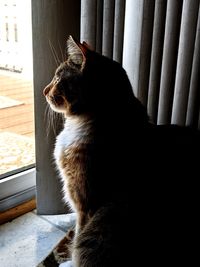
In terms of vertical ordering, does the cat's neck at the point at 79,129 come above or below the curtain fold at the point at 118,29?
below

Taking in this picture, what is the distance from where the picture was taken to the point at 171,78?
1238mm

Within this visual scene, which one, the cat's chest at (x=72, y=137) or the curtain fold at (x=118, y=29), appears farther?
the curtain fold at (x=118, y=29)

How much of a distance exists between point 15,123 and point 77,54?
1.43m

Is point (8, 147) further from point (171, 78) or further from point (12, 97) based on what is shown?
point (171, 78)

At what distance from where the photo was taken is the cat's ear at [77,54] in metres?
0.94

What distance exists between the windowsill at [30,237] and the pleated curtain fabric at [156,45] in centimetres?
65

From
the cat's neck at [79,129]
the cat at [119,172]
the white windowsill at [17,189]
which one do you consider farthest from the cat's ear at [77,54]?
the white windowsill at [17,189]

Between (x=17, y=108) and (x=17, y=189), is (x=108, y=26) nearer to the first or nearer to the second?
(x=17, y=189)

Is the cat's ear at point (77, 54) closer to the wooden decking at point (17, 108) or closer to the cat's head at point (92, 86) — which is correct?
the cat's head at point (92, 86)

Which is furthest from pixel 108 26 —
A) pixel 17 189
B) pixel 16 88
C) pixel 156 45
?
pixel 16 88

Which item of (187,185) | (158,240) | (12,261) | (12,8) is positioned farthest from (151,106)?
(12,8)

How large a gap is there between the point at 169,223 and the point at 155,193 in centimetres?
9

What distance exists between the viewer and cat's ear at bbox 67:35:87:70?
0.94m

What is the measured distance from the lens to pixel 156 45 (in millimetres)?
1227
